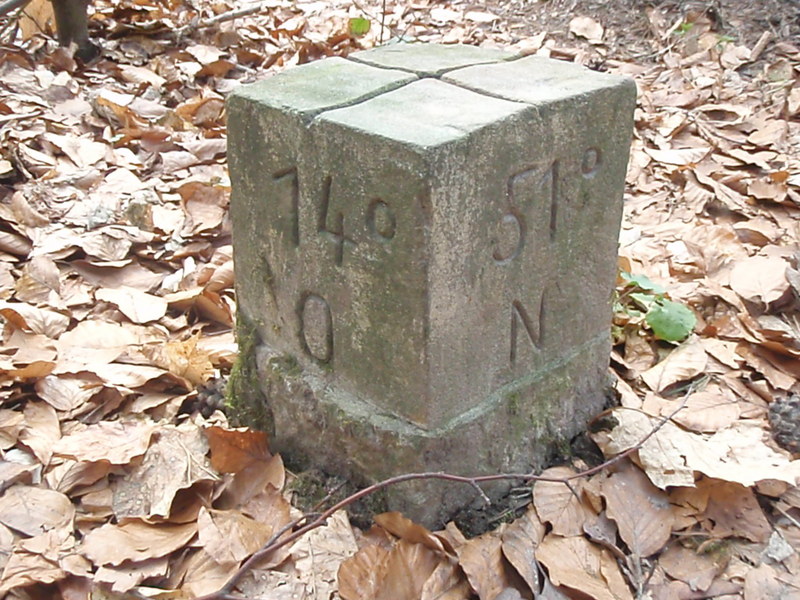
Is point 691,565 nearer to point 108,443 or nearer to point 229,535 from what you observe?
point 229,535

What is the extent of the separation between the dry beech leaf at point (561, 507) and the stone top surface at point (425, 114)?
686 millimetres

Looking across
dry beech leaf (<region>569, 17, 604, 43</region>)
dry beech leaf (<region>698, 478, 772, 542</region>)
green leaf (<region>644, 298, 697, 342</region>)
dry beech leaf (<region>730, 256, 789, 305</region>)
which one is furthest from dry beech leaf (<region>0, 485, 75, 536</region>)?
dry beech leaf (<region>569, 17, 604, 43</region>)

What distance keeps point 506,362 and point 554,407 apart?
0.19 m

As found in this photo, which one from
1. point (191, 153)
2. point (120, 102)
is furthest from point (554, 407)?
point (120, 102)

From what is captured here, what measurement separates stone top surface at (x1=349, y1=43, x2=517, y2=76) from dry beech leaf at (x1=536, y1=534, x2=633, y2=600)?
2.80 ft

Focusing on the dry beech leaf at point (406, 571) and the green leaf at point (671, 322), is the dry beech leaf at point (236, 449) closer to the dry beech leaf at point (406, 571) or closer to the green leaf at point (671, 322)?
the dry beech leaf at point (406, 571)

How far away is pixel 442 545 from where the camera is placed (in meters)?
1.50

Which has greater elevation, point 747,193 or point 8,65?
point 8,65

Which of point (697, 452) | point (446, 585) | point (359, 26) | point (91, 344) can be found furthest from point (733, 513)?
point (359, 26)

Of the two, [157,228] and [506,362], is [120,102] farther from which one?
[506,362]

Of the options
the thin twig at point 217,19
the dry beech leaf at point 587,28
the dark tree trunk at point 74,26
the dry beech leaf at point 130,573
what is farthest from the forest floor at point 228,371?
the dry beech leaf at point 587,28

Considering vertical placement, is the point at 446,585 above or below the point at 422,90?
below

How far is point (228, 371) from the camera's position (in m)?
2.03

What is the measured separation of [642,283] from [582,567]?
3.03ft
